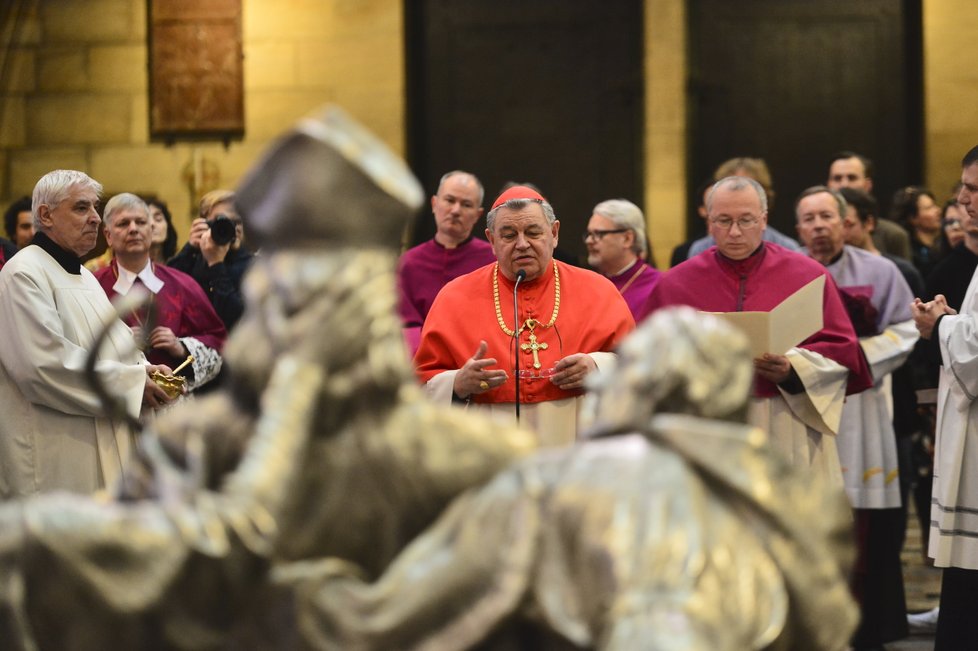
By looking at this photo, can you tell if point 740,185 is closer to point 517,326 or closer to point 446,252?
point 517,326

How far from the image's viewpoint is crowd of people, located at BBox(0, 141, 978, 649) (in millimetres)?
6781

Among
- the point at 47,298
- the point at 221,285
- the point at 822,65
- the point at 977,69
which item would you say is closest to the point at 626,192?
the point at 822,65

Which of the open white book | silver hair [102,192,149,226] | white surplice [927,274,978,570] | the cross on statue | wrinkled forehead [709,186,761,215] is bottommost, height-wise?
white surplice [927,274,978,570]

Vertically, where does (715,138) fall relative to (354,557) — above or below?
above

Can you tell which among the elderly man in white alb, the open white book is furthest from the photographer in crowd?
the open white book

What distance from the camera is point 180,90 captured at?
41.2ft

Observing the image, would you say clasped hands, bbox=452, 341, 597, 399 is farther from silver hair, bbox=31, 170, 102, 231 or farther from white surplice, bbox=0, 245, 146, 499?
silver hair, bbox=31, 170, 102, 231

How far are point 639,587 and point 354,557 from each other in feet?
2.40

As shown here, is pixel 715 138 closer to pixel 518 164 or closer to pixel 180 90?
pixel 518 164

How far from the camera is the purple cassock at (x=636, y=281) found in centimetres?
847

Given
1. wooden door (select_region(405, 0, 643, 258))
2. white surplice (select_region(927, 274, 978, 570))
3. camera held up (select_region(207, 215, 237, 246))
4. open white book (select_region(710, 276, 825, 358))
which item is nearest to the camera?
white surplice (select_region(927, 274, 978, 570))

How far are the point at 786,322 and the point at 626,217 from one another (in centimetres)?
204

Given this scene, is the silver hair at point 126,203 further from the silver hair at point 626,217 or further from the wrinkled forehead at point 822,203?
the wrinkled forehead at point 822,203

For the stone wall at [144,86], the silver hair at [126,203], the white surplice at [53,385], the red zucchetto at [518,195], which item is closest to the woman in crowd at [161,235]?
the silver hair at [126,203]
